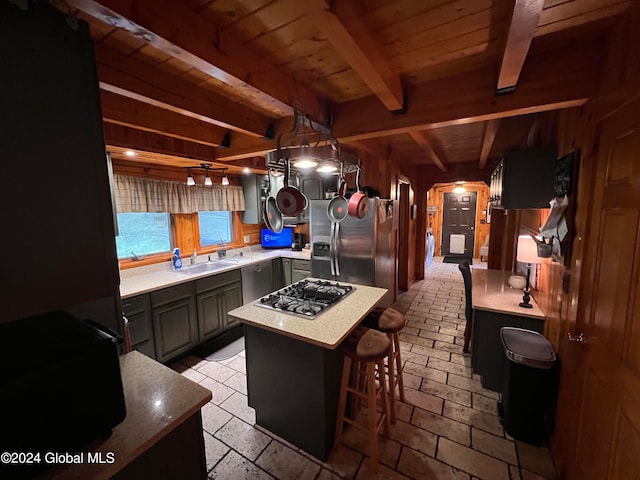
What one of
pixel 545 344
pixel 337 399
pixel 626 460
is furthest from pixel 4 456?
pixel 545 344

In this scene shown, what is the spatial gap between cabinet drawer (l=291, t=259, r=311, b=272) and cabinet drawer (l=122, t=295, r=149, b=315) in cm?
200

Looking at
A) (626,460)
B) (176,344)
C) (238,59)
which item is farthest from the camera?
(176,344)

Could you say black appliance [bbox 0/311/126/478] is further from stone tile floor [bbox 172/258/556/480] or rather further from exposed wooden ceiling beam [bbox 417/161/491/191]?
exposed wooden ceiling beam [bbox 417/161/491/191]

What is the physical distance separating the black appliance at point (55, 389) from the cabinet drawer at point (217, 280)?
2125mm

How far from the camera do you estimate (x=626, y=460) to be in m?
1.03

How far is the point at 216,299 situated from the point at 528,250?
10.6 feet

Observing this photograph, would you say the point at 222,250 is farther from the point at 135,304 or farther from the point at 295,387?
the point at 295,387

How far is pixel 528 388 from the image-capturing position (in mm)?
1884

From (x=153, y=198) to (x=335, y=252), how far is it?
89.7 inches

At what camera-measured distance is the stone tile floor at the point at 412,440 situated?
1712mm

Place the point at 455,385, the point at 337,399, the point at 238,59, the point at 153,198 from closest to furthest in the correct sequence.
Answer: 1. the point at 238,59
2. the point at 337,399
3. the point at 455,385
4. the point at 153,198

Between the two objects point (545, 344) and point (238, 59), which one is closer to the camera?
point (238, 59)

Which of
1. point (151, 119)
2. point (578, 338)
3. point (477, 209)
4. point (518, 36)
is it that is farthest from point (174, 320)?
point (477, 209)

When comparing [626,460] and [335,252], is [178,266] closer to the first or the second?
[335,252]
